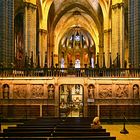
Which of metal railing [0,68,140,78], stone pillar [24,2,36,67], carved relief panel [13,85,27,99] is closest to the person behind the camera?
carved relief panel [13,85,27,99]

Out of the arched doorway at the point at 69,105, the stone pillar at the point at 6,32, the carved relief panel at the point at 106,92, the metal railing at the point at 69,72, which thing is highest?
the stone pillar at the point at 6,32

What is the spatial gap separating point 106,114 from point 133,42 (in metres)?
6.75

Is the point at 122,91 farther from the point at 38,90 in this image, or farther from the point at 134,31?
the point at 134,31

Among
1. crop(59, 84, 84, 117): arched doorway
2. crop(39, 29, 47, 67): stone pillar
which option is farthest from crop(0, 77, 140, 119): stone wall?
crop(39, 29, 47, 67): stone pillar

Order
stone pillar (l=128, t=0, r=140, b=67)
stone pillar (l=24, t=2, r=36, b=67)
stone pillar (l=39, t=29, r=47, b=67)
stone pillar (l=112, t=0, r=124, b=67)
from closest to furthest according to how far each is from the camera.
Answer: stone pillar (l=128, t=0, r=140, b=67) → stone pillar (l=24, t=2, r=36, b=67) → stone pillar (l=112, t=0, r=124, b=67) → stone pillar (l=39, t=29, r=47, b=67)

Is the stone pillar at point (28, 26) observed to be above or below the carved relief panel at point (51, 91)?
above

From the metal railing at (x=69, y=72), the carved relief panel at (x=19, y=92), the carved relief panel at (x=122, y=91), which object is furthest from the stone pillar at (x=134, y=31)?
the carved relief panel at (x=19, y=92)

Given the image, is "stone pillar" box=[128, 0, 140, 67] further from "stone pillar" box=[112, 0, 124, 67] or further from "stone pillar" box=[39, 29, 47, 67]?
"stone pillar" box=[39, 29, 47, 67]

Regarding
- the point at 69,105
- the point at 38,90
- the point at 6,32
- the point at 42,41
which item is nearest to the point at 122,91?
the point at 38,90

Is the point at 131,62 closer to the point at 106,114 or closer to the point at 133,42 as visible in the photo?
the point at 133,42

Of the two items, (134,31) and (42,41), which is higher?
(42,41)

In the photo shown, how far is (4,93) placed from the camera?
2131cm

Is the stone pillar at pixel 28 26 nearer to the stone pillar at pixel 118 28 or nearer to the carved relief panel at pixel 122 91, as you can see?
the stone pillar at pixel 118 28

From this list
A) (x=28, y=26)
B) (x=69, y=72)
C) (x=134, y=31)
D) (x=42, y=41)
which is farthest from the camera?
(x=42, y=41)
